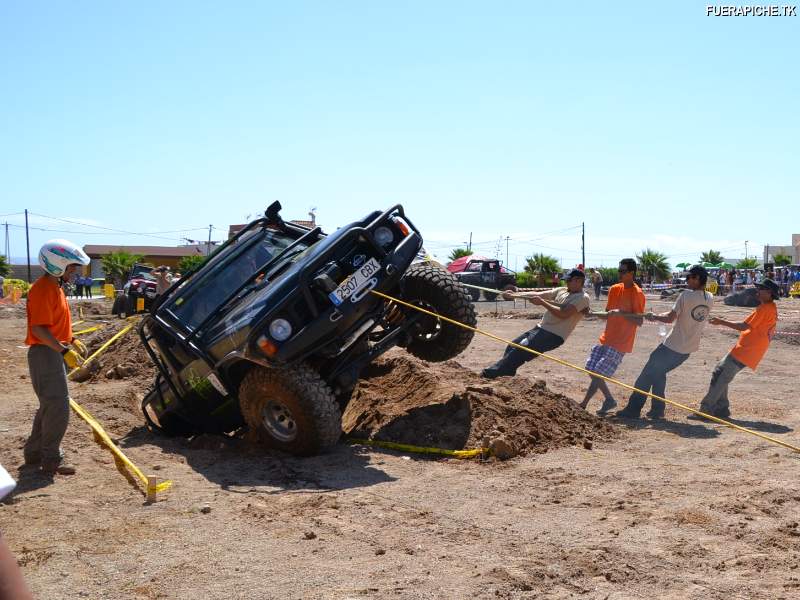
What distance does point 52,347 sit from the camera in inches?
240

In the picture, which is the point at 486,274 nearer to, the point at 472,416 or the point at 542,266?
the point at 542,266

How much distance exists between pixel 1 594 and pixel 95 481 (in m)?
4.71

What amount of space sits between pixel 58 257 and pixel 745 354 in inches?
263

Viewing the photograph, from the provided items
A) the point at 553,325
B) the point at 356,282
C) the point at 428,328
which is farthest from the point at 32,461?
the point at 553,325

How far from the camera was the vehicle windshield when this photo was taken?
24.3 feet

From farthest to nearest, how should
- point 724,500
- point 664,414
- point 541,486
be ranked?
point 664,414 < point 541,486 < point 724,500

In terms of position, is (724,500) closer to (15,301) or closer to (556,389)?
(556,389)

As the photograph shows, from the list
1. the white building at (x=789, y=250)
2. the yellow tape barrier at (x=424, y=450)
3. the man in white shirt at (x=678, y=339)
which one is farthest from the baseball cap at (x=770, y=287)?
the white building at (x=789, y=250)

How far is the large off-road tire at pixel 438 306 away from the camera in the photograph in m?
7.86

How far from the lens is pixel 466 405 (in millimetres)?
7473

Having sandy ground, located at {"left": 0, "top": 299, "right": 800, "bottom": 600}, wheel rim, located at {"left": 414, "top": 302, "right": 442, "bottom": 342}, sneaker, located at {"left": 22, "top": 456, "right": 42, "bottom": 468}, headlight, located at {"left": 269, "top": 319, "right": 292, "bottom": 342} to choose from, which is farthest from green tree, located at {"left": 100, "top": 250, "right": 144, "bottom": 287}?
headlight, located at {"left": 269, "top": 319, "right": 292, "bottom": 342}

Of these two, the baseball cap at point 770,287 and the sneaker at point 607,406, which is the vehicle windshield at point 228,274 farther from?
the baseball cap at point 770,287

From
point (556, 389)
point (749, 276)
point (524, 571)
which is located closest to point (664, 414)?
point (556, 389)

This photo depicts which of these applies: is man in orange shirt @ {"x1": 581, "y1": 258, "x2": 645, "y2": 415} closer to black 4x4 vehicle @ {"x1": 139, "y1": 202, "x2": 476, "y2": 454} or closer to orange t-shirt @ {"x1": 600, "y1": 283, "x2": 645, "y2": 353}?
orange t-shirt @ {"x1": 600, "y1": 283, "x2": 645, "y2": 353}
